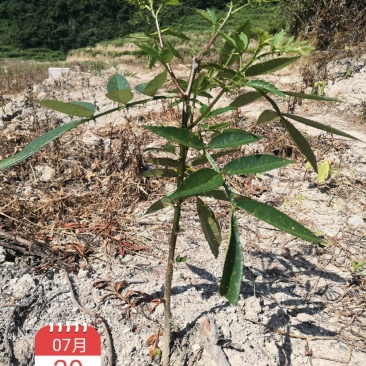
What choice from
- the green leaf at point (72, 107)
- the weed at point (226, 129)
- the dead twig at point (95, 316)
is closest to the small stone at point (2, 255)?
the dead twig at point (95, 316)

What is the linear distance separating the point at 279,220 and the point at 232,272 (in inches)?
4.4

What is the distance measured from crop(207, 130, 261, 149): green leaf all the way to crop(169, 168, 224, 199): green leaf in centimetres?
8

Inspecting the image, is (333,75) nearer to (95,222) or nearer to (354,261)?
(354,261)

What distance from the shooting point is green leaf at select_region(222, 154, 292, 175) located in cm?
68

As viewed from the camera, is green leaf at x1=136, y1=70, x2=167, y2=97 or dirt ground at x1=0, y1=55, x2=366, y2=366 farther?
dirt ground at x1=0, y1=55, x2=366, y2=366

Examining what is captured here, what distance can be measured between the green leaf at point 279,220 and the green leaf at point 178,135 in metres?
0.14

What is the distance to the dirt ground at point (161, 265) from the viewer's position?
1.25m

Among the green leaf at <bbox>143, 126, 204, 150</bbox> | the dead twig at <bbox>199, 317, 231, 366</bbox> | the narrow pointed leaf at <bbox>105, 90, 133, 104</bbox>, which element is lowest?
the dead twig at <bbox>199, 317, 231, 366</bbox>

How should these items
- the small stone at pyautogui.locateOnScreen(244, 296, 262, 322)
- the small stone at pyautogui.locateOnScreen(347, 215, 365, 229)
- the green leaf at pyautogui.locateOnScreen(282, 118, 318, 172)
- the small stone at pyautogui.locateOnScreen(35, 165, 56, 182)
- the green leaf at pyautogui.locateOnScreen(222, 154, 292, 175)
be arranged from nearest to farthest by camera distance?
the green leaf at pyautogui.locateOnScreen(222, 154, 292, 175) < the green leaf at pyautogui.locateOnScreen(282, 118, 318, 172) < the small stone at pyautogui.locateOnScreen(244, 296, 262, 322) < the small stone at pyautogui.locateOnScreen(347, 215, 365, 229) < the small stone at pyautogui.locateOnScreen(35, 165, 56, 182)

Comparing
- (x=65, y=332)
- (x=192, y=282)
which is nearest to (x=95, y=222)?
(x=192, y=282)

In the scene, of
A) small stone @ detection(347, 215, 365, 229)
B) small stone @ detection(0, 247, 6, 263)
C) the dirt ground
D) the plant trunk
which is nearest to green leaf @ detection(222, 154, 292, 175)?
the plant trunk

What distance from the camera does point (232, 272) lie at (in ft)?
2.02

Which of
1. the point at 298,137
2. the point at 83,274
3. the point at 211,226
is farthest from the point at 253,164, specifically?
the point at 83,274

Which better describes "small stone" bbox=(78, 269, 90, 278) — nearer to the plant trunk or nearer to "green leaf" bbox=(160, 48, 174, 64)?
the plant trunk
